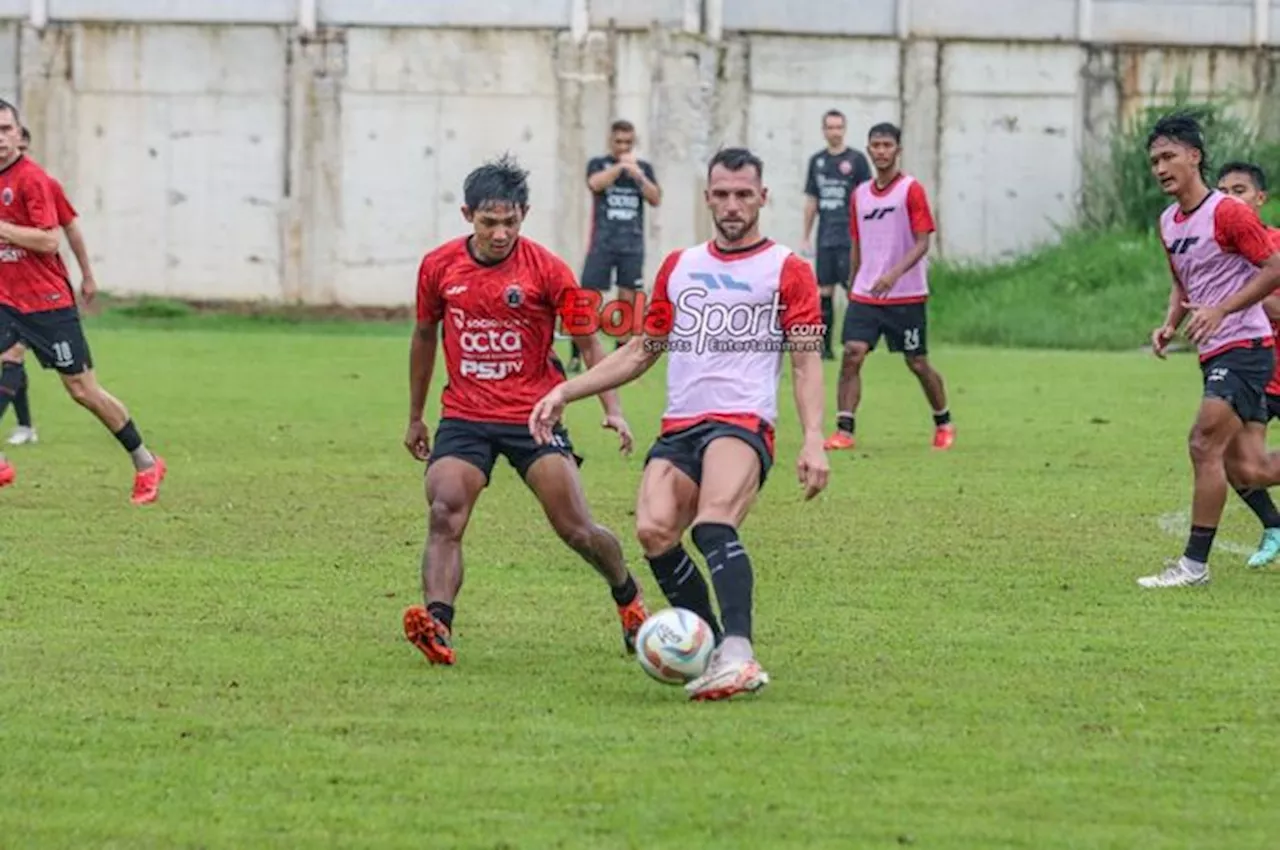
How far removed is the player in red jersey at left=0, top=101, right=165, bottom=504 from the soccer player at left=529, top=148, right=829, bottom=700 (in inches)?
227

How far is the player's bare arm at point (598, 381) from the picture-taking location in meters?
8.69

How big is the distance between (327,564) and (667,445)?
3206 mm

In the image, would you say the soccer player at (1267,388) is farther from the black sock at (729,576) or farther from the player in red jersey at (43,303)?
the player in red jersey at (43,303)

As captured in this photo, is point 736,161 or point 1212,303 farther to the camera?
point 1212,303

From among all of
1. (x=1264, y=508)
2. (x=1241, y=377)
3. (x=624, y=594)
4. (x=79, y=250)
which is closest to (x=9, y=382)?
(x=79, y=250)

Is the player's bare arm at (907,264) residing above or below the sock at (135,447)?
above

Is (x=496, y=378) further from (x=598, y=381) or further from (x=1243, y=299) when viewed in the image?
(x=1243, y=299)

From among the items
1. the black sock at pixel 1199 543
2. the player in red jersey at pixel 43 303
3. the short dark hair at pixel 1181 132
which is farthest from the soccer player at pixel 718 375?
the player in red jersey at pixel 43 303

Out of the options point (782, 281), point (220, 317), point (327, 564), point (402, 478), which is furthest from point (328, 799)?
point (220, 317)

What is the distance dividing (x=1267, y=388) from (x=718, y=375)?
13.3 feet

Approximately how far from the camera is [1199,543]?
1097cm

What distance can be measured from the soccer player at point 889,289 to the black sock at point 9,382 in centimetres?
535

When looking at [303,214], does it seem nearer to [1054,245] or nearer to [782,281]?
[1054,245]

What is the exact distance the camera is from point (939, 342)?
2902 centimetres
